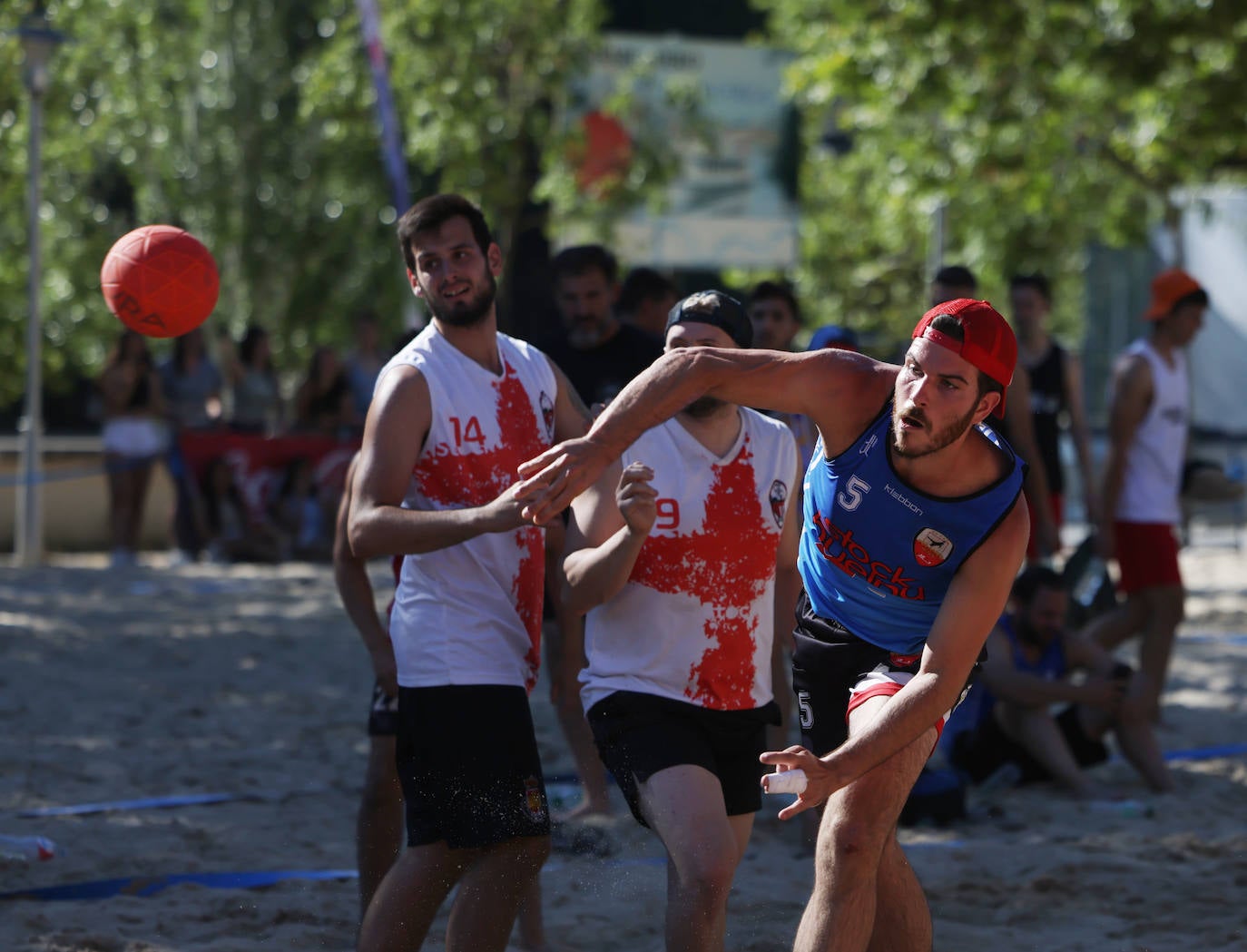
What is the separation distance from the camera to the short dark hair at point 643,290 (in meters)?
7.39

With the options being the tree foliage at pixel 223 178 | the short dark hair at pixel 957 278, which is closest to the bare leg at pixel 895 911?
the short dark hair at pixel 957 278

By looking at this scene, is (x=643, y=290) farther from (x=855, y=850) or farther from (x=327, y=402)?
(x=327, y=402)

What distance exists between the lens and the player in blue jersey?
3502 mm

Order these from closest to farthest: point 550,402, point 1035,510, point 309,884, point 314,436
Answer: point 550,402 < point 309,884 < point 1035,510 < point 314,436

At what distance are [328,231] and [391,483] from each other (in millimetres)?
22422

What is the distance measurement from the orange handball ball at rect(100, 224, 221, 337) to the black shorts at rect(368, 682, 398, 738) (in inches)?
45.0

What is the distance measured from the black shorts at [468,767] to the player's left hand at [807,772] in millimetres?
838

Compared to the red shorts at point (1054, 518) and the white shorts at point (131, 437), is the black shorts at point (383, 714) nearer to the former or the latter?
the red shorts at point (1054, 518)

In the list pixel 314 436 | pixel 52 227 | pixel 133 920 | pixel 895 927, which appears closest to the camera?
pixel 895 927

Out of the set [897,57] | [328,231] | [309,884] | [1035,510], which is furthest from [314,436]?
[328,231]

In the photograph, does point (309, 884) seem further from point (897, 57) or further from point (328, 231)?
point (328, 231)

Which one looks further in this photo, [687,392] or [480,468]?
[480,468]

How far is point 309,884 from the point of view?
17.8 feet

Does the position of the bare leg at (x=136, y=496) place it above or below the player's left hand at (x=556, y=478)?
below
